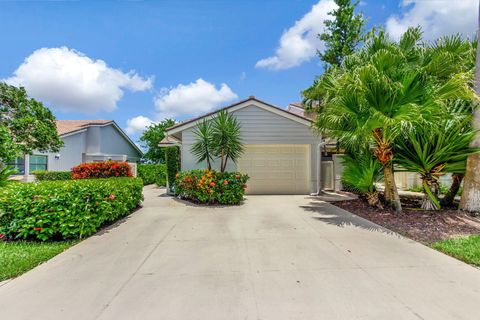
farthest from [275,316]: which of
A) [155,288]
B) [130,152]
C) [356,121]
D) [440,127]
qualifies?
[130,152]

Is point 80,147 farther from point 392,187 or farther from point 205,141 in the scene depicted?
point 392,187

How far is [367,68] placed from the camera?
5.89m

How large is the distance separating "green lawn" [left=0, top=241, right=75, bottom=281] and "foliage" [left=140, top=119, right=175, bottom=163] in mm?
22593

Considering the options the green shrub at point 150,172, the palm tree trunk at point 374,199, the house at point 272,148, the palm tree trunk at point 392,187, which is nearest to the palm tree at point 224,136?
the house at point 272,148

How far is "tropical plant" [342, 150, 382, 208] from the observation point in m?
7.35

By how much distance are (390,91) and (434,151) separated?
2.49 meters

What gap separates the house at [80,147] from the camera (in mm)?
14539

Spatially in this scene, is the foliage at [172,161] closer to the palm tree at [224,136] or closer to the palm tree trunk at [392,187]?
the palm tree at [224,136]

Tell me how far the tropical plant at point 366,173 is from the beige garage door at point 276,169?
10.2 ft

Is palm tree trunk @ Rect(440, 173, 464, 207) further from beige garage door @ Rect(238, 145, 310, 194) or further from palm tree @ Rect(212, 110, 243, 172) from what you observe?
palm tree @ Rect(212, 110, 243, 172)

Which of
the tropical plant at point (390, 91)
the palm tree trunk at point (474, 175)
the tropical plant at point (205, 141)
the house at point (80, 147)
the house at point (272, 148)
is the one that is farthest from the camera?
the house at point (80, 147)

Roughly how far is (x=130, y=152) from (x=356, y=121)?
23.5 meters

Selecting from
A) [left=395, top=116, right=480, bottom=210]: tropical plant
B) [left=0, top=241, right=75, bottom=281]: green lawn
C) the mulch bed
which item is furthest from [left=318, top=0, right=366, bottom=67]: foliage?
[left=0, top=241, right=75, bottom=281]: green lawn

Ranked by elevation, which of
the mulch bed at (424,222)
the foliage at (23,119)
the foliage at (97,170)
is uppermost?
the foliage at (23,119)
